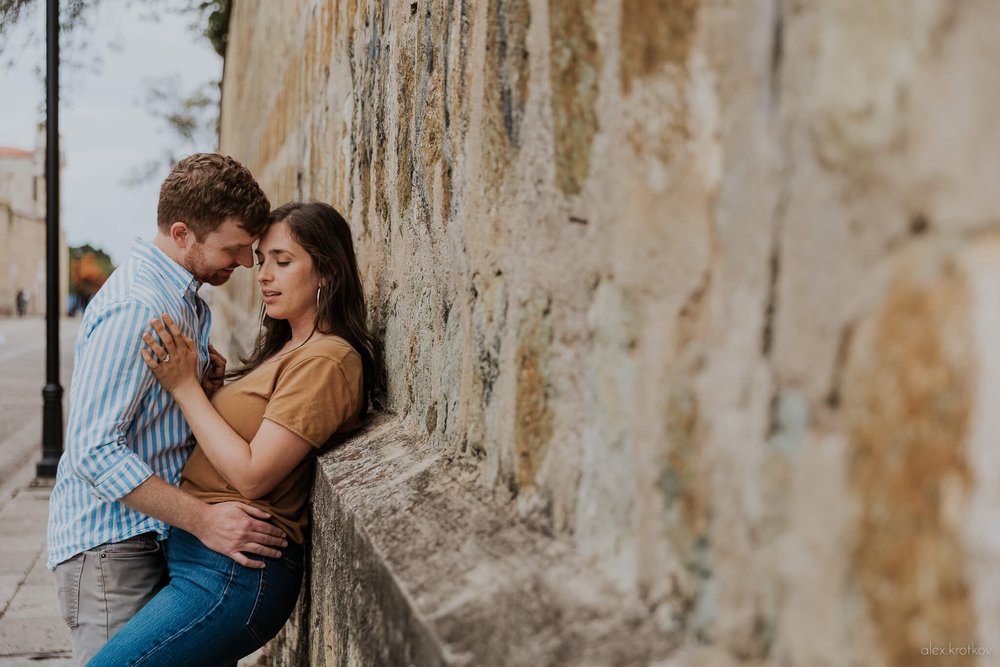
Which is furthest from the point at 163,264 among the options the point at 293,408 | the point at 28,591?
the point at 28,591

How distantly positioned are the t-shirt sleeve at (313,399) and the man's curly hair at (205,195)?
487 millimetres

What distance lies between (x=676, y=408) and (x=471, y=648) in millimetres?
392

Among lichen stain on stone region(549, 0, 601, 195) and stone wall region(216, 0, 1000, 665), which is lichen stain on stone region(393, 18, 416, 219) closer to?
stone wall region(216, 0, 1000, 665)

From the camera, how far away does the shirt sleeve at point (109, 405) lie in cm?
223

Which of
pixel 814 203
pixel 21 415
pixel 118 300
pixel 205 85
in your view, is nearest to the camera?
pixel 814 203

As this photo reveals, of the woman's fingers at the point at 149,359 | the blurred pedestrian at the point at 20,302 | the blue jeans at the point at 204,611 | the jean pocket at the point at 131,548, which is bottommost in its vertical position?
the blurred pedestrian at the point at 20,302

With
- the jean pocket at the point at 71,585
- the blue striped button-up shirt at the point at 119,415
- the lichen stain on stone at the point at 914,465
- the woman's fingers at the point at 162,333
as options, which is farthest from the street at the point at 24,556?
the lichen stain on stone at the point at 914,465

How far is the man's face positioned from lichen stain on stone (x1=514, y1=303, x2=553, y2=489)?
1.38 metres

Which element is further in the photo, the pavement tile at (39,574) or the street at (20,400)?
the street at (20,400)

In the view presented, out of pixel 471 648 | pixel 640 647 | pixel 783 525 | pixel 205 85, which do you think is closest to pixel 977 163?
pixel 783 525

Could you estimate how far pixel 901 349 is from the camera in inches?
29.3

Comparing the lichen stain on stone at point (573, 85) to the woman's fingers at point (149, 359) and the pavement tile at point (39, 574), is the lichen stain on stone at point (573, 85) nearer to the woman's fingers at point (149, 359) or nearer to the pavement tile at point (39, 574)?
the woman's fingers at point (149, 359)

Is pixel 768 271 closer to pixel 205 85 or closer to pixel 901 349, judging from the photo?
pixel 901 349

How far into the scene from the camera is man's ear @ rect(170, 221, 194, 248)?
8.30 ft
